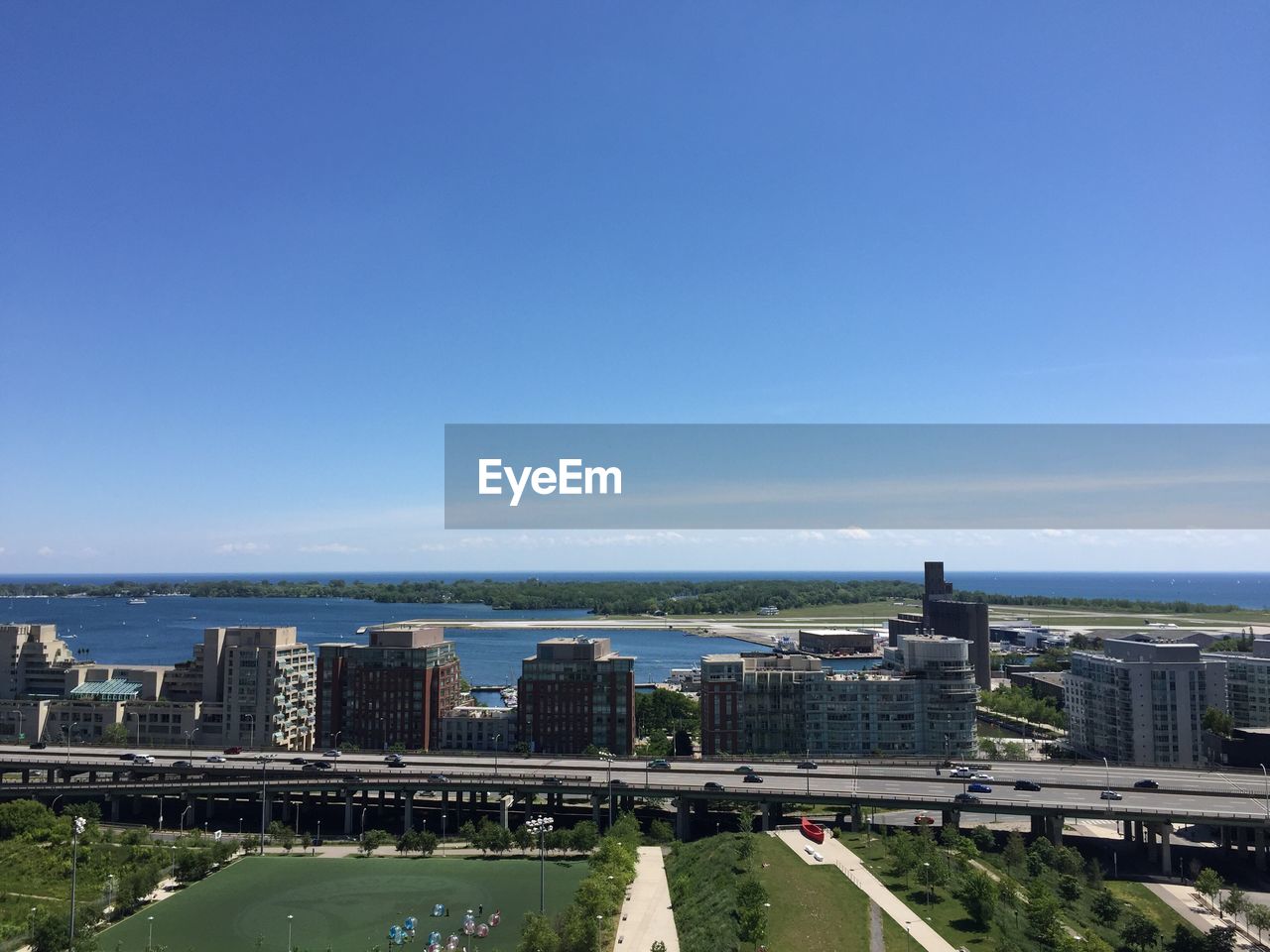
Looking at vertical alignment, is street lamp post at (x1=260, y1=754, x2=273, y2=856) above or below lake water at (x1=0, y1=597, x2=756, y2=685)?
above

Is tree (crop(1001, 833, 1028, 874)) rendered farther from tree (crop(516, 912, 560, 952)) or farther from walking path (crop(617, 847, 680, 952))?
tree (crop(516, 912, 560, 952))

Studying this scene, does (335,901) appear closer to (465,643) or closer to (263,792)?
(263,792)

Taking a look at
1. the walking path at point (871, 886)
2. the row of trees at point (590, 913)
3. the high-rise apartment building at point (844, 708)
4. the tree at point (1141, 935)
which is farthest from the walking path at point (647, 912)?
the high-rise apartment building at point (844, 708)

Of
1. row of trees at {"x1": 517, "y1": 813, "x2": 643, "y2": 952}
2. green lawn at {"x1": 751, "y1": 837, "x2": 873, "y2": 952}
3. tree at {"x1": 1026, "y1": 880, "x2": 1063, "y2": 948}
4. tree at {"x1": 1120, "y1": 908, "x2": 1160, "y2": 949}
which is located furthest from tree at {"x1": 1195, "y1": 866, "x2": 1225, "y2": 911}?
row of trees at {"x1": 517, "y1": 813, "x2": 643, "y2": 952}

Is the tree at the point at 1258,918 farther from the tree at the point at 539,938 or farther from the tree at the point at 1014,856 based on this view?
the tree at the point at 539,938

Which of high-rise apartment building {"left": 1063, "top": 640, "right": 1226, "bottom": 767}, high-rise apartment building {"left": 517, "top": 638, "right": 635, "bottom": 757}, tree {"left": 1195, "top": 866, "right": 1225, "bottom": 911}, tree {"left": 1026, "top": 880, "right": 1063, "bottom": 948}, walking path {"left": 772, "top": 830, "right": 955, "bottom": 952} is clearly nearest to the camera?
tree {"left": 1026, "top": 880, "right": 1063, "bottom": 948}
